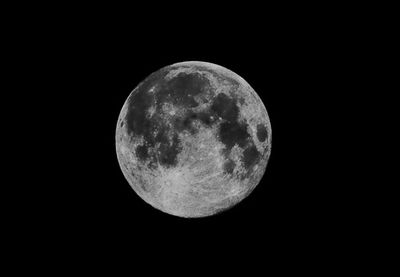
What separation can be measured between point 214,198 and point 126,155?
48.2 inches

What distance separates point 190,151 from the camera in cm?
390

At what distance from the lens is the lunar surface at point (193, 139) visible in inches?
154

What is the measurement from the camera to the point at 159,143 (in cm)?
396

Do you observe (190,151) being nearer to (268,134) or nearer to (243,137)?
(243,137)

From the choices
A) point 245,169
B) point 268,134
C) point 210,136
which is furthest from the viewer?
point 268,134

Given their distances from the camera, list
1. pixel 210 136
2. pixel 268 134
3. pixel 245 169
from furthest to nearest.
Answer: pixel 268 134, pixel 245 169, pixel 210 136

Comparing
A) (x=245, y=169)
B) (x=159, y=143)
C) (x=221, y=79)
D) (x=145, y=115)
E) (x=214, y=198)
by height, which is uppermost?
(x=221, y=79)

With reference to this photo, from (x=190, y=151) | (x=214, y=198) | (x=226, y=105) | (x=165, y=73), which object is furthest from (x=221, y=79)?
(x=214, y=198)

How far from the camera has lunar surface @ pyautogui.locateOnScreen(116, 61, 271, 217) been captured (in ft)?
12.9

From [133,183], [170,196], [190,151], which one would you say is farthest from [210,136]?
[133,183]

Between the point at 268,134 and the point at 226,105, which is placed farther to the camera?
the point at 268,134

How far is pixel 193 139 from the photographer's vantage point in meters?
3.88

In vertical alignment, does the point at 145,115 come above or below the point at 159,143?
above

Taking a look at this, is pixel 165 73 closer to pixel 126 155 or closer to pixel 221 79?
pixel 221 79
